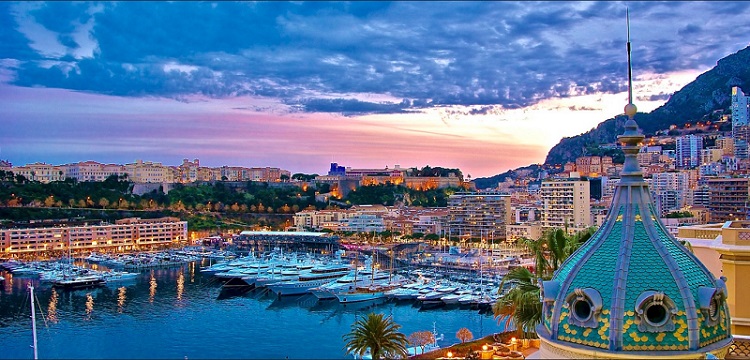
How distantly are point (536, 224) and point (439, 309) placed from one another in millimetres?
22901

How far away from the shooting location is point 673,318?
456 centimetres

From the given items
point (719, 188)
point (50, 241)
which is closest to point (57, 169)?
point (50, 241)

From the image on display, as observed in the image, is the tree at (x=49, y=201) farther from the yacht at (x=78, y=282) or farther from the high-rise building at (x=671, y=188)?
the high-rise building at (x=671, y=188)

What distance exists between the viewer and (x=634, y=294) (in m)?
4.63

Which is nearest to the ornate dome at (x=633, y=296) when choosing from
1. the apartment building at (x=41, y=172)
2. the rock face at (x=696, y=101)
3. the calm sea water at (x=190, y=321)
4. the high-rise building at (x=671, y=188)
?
the calm sea water at (x=190, y=321)

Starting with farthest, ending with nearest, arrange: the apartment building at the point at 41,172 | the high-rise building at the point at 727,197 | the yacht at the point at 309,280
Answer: the apartment building at the point at 41,172 < the high-rise building at the point at 727,197 < the yacht at the point at 309,280

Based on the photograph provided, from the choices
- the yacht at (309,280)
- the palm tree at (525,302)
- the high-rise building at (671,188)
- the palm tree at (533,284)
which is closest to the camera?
the palm tree at (525,302)

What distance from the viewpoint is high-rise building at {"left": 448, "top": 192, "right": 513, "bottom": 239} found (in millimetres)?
54719

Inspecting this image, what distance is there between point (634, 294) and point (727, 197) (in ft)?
154

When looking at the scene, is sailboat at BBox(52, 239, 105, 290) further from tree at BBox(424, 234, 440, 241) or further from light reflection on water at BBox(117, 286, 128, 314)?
tree at BBox(424, 234, 440, 241)


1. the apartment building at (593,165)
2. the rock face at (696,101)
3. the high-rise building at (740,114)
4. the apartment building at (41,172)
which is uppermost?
the rock face at (696,101)

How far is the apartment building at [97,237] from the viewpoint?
4528 cm

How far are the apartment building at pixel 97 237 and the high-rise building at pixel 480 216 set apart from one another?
78.8 feet

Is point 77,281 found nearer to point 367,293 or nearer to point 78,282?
point 78,282
